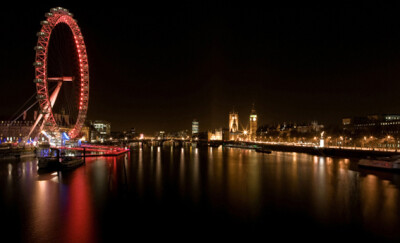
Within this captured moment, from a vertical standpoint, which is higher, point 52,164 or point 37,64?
point 37,64

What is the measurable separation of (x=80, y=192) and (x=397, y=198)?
50.3 feet

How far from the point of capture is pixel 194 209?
12.5m

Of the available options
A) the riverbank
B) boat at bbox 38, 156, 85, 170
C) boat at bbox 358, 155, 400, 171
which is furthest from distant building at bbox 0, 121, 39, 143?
boat at bbox 358, 155, 400, 171

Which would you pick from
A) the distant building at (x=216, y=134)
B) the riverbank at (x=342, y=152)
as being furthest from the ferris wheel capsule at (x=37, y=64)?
the distant building at (x=216, y=134)

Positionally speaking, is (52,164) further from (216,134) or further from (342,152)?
(216,134)

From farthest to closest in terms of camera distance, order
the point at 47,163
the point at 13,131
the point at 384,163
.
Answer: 1. the point at 13,131
2. the point at 384,163
3. the point at 47,163

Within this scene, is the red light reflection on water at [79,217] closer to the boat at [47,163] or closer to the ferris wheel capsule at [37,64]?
the boat at [47,163]

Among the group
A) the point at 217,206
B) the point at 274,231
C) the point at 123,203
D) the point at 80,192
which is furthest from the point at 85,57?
the point at 274,231

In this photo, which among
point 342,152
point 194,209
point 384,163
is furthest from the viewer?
point 342,152

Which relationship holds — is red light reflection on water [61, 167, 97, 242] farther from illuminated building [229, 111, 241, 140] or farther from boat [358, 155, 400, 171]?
illuminated building [229, 111, 241, 140]

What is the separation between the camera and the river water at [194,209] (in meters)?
9.56

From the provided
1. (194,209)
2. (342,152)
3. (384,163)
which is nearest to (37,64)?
(194,209)

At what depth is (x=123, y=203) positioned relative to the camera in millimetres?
13234

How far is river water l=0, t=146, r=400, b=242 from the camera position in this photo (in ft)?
31.4
